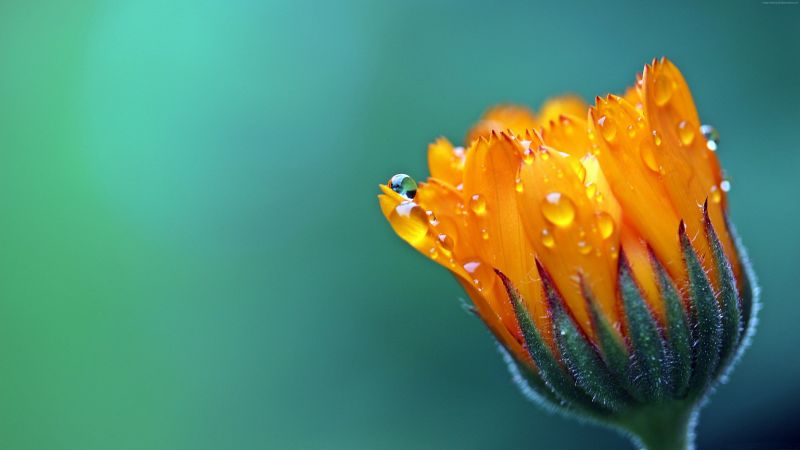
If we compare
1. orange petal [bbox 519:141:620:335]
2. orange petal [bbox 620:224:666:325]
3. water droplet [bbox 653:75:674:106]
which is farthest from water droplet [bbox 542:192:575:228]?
water droplet [bbox 653:75:674:106]

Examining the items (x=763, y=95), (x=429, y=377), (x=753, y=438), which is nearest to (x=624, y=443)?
(x=753, y=438)

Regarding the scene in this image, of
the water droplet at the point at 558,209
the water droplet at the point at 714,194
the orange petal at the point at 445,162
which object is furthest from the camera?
the orange petal at the point at 445,162

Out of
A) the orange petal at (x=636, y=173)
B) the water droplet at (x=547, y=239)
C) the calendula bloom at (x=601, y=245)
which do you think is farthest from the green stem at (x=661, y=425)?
the water droplet at (x=547, y=239)

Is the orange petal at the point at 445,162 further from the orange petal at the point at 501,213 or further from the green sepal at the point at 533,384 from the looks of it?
the green sepal at the point at 533,384

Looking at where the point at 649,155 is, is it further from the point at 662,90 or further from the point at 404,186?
the point at 404,186

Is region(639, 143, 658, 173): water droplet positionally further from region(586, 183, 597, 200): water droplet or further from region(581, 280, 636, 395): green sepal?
region(581, 280, 636, 395): green sepal

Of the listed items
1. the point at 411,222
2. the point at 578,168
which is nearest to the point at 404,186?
the point at 411,222
